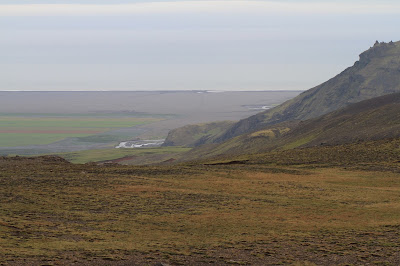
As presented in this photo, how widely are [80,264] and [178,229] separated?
12.0 metres

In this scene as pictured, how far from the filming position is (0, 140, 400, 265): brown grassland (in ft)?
103

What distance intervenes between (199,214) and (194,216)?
933 millimetres

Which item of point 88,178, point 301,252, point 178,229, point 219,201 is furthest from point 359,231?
point 88,178

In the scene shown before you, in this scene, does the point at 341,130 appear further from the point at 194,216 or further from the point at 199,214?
the point at 194,216

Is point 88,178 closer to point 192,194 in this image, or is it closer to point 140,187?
point 140,187

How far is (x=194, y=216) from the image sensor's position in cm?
4419

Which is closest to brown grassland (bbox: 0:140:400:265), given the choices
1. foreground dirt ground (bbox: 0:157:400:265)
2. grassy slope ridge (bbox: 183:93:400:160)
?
foreground dirt ground (bbox: 0:157:400:265)

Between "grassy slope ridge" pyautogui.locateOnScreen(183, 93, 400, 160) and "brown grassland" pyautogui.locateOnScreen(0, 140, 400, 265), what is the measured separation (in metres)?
27.2

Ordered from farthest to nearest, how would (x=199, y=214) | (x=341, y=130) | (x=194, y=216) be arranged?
(x=341, y=130), (x=199, y=214), (x=194, y=216)

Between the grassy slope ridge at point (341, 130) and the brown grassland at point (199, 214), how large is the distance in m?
27.2

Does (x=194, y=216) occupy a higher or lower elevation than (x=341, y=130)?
lower

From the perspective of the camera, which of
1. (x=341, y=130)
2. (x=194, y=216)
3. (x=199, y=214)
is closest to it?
(x=194, y=216)

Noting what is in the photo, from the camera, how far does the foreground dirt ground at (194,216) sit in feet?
103

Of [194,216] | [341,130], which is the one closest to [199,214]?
[194,216]
